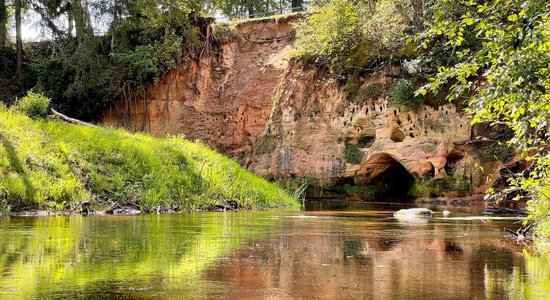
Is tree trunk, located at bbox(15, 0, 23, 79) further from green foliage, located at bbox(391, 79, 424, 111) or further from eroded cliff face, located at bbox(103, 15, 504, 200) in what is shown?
green foliage, located at bbox(391, 79, 424, 111)

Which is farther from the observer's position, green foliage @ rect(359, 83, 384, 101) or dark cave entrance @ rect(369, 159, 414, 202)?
dark cave entrance @ rect(369, 159, 414, 202)

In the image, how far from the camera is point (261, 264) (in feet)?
19.6

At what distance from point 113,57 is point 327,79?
1142cm

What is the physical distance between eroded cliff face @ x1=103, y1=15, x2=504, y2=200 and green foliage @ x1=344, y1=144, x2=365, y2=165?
0.15 ft

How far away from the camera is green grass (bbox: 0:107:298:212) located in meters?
14.2

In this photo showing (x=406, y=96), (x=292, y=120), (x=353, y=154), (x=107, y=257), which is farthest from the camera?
(x=292, y=120)

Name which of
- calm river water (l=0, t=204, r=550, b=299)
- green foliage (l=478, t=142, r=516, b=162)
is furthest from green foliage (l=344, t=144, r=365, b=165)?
calm river water (l=0, t=204, r=550, b=299)

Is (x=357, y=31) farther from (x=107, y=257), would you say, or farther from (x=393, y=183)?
(x=107, y=257)

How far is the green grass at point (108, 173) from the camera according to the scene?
46.6ft

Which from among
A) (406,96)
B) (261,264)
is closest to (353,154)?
(406,96)

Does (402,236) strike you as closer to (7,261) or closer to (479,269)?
(479,269)

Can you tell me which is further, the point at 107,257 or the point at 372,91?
the point at 372,91

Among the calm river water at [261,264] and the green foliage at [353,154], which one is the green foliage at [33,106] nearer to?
the calm river water at [261,264]

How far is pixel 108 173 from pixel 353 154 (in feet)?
39.8
